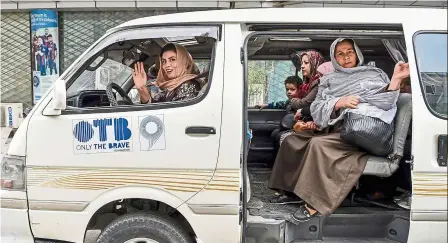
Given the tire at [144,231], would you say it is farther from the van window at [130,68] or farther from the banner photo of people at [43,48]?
the banner photo of people at [43,48]

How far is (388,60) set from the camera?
426 cm

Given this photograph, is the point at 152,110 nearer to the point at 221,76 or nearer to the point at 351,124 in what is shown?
the point at 221,76

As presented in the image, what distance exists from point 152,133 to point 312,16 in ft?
4.72

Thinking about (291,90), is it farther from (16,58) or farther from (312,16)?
(16,58)

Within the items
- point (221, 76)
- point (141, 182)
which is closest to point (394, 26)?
point (221, 76)

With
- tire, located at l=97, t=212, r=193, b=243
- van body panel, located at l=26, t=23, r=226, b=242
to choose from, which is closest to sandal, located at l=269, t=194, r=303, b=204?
van body panel, located at l=26, t=23, r=226, b=242

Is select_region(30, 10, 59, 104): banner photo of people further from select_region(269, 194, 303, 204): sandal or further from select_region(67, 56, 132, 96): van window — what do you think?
select_region(269, 194, 303, 204): sandal

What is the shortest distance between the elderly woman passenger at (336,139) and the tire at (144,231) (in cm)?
97

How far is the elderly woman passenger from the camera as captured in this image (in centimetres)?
294

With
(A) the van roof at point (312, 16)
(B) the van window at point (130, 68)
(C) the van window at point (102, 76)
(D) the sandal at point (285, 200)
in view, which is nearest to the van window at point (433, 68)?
(A) the van roof at point (312, 16)

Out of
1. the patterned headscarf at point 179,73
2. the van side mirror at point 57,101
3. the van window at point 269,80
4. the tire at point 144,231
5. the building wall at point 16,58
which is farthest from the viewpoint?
the building wall at point 16,58

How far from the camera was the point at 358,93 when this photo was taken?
10.3ft

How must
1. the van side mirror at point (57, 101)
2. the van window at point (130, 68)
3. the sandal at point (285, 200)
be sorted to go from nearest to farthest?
the van side mirror at point (57, 101) → the van window at point (130, 68) → the sandal at point (285, 200)

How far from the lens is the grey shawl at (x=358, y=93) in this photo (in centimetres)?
297
